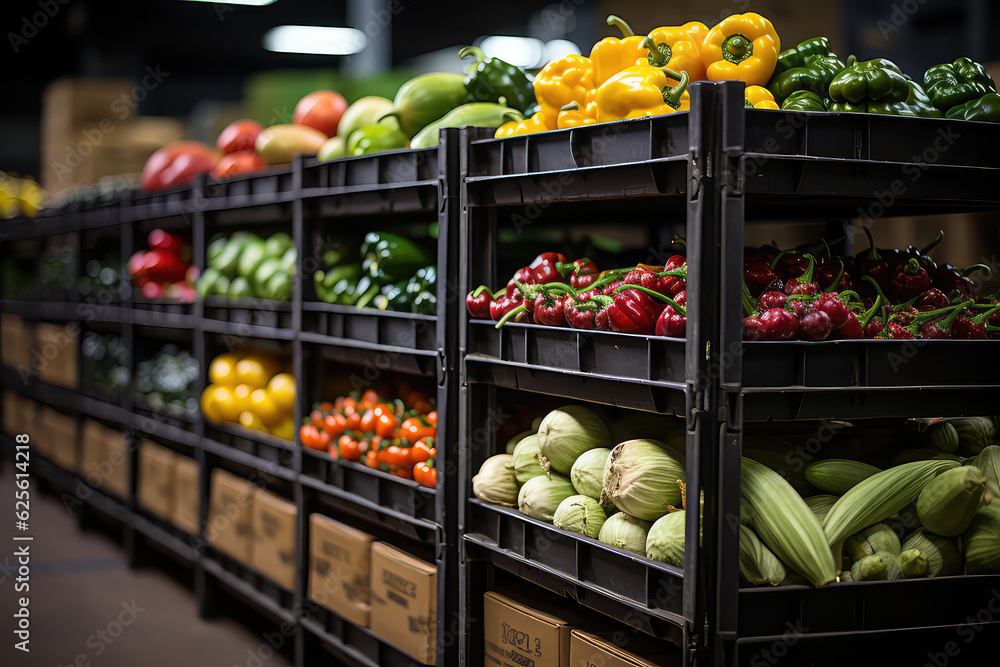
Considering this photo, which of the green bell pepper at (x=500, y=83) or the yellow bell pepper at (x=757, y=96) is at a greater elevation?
the green bell pepper at (x=500, y=83)

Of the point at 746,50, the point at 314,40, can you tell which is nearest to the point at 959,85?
the point at 746,50

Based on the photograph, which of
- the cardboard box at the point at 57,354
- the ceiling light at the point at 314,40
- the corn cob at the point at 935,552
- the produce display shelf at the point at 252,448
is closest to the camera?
the corn cob at the point at 935,552

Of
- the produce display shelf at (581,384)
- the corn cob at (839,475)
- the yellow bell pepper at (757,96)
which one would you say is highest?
the yellow bell pepper at (757,96)

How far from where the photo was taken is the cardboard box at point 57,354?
5492mm

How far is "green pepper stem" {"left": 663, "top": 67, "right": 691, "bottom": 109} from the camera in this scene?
1.93 meters

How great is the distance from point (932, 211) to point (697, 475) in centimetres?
120

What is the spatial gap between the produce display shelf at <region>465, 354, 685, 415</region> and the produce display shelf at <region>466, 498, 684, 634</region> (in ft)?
1.08

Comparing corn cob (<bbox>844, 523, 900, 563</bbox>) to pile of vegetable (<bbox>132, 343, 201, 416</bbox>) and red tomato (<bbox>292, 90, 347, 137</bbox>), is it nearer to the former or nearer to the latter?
red tomato (<bbox>292, 90, 347, 137</bbox>)

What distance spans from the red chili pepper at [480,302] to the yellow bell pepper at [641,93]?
554 millimetres

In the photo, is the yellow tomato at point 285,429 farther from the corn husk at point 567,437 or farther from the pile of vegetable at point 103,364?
the pile of vegetable at point 103,364

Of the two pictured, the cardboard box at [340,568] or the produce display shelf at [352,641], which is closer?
the produce display shelf at [352,641]

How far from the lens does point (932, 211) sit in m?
2.35

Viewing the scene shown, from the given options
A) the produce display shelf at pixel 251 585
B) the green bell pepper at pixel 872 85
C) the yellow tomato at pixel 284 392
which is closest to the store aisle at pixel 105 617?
the produce display shelf at pixel 251 585

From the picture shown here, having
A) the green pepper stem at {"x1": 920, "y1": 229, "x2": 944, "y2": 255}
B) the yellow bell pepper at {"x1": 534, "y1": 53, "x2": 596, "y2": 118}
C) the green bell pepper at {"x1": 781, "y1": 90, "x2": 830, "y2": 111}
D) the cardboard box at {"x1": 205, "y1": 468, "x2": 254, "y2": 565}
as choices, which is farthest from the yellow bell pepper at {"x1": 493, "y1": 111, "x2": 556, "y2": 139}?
the cardboard box at {"x1": 205, "y1": 468, "x2": 254, "y2": 565}
